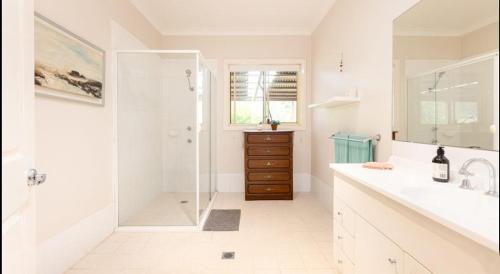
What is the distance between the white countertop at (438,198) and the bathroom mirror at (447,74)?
228mm

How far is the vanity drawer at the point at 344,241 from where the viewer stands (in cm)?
162

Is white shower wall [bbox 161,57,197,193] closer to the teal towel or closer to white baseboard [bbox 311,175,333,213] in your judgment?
the teal towel

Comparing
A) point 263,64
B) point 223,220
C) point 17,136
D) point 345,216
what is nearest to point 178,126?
point 223,220

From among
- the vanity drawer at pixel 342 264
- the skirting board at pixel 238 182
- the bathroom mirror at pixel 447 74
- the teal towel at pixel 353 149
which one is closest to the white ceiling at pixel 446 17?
the bathroom mirror at pixel 447 74

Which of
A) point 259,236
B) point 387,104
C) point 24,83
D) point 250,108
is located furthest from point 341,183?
point 250,108

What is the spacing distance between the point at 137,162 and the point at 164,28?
2.25 m

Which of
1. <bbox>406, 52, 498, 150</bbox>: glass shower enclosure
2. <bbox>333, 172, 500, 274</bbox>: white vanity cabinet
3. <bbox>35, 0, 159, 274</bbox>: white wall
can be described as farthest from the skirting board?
<bbox>406, 52, 498, 150</bbox>: glass shower enclosure

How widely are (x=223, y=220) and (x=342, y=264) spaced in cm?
158

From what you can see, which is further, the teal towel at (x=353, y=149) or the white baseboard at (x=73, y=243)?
the teal towel at (x=353, y=149)

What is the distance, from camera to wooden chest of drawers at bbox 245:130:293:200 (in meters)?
3.83

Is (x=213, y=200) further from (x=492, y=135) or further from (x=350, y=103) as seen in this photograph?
(x=492, y=135)

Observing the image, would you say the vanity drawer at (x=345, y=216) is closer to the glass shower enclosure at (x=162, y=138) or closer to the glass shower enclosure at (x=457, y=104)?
the glass shower enclosure at (x=457, y=104)

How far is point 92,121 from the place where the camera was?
2.35m

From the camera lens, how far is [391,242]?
121 cm
